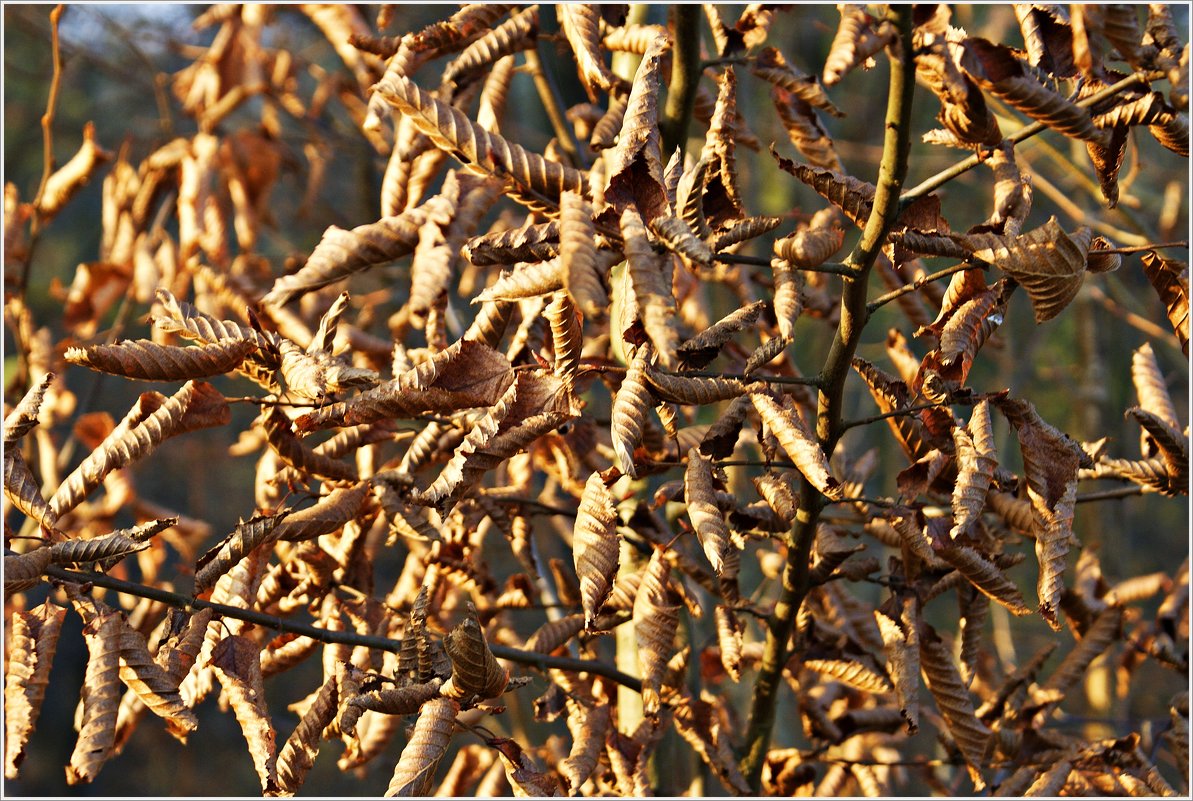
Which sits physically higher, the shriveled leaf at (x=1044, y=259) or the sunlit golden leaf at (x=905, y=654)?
the shriveled leaf at (x=1044, y=259)

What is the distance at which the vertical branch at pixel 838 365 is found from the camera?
2.39ft

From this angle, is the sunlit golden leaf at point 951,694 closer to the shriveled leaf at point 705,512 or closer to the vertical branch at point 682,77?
the shriveled leaf at point 705,512

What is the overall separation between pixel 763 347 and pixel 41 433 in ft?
5.29

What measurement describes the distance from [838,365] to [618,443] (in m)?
0.25

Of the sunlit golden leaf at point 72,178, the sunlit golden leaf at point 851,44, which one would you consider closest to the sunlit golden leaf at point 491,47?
the sunlit golden leaf at point 851,44

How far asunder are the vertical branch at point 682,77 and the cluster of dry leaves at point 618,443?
0.03 metres

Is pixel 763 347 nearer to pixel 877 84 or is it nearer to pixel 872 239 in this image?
pixel 872 239

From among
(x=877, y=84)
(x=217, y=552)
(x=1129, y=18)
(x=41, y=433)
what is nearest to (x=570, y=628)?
(x=217, y=552)

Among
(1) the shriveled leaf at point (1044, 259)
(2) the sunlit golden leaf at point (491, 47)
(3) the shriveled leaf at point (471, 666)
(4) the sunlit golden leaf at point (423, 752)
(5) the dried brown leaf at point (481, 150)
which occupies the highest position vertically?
(2) the sunlit golden leaf at point (491, 47)

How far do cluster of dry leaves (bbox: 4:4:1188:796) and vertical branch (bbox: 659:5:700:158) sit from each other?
3 cm

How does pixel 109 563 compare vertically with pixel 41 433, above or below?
above

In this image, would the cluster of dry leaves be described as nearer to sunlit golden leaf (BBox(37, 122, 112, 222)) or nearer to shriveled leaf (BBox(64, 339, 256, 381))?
shriveled leaf (BBox(64, 339, 256, 381))

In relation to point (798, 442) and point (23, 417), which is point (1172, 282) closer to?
point (798, 442)

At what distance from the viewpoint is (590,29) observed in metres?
1.04
